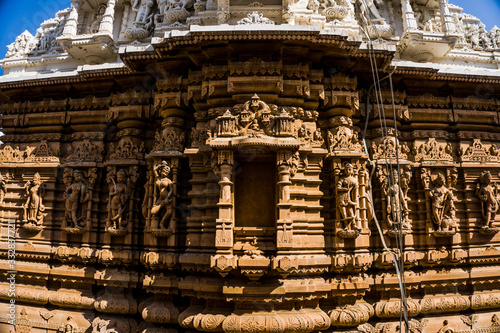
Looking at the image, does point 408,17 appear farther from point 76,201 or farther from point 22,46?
point 22,46

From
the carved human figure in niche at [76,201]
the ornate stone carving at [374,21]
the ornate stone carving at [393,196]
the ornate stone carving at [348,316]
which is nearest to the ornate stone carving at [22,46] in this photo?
the carved human figure in niche at [76,201]

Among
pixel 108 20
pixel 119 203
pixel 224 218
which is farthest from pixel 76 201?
pixel 108 20

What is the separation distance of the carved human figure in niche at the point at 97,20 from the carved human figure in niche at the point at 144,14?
4.79 ft

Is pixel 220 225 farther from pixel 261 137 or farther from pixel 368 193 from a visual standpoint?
pixel 368 193

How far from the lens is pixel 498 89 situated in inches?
358

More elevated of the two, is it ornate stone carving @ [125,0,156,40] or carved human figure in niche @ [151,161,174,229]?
ornate stone carving @ [125,0,156,40]

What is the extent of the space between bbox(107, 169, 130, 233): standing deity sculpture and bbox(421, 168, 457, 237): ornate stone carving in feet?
24.3

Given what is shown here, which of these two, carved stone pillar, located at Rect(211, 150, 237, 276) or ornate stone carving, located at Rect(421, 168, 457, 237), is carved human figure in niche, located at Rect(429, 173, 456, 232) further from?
carved stone pillar, located at Rect(211, 150, 237, 276)

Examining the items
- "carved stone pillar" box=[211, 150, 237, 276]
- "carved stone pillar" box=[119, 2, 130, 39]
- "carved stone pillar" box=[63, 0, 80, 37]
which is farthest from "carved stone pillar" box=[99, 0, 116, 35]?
"carved stone pillar" box=[211, 150, 237, 276]

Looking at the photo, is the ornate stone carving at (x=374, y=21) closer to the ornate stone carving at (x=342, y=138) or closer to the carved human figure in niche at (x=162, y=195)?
the ornate stone carving at (x=342, y=138)

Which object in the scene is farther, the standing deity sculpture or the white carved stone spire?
the white carved stone spire

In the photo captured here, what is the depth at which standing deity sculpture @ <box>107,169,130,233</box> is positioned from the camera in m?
8.01

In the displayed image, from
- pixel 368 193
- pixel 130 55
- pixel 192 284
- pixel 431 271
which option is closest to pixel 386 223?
pixel 368 193

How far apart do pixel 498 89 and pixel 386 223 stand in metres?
5.21
